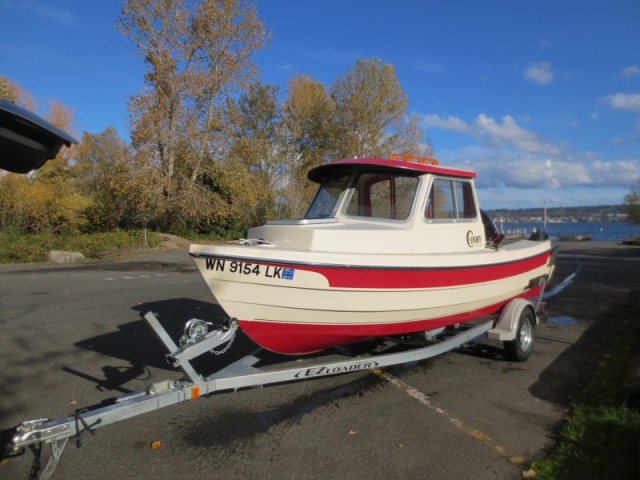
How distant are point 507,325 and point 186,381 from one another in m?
4.00

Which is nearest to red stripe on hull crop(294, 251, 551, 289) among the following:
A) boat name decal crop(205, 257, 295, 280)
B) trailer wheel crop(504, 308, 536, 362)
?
boat name decal crop(205, 257, 295, 280)

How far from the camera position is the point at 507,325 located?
5918 mm

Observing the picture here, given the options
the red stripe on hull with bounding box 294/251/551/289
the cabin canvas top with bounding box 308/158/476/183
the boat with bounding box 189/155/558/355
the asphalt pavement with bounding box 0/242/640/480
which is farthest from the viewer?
the cabin canvas top with bounding box 308/158/476/183

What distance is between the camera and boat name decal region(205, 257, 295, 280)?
4.17 metres

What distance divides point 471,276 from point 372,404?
6.47 feet

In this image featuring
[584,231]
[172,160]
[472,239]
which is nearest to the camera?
[472,239]

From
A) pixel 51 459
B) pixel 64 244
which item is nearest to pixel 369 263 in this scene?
pixel 51 459

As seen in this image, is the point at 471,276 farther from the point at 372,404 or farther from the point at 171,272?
the point at 171,272

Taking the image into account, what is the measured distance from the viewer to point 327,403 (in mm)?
4738

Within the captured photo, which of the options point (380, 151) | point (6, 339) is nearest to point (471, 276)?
point (6, 339)

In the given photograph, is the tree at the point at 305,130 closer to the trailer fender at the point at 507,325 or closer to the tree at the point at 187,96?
the tree at the point at 187,96

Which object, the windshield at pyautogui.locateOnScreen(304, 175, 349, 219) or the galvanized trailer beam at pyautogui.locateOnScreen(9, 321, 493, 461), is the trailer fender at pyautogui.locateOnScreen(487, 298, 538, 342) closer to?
the galvanized trailer beam at pyautogui.locateOnScreen(9, 321, 493, 461)

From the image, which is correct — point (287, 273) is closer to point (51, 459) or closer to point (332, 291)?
point (332, 291)

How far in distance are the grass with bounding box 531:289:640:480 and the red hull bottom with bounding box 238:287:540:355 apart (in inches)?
69.6
